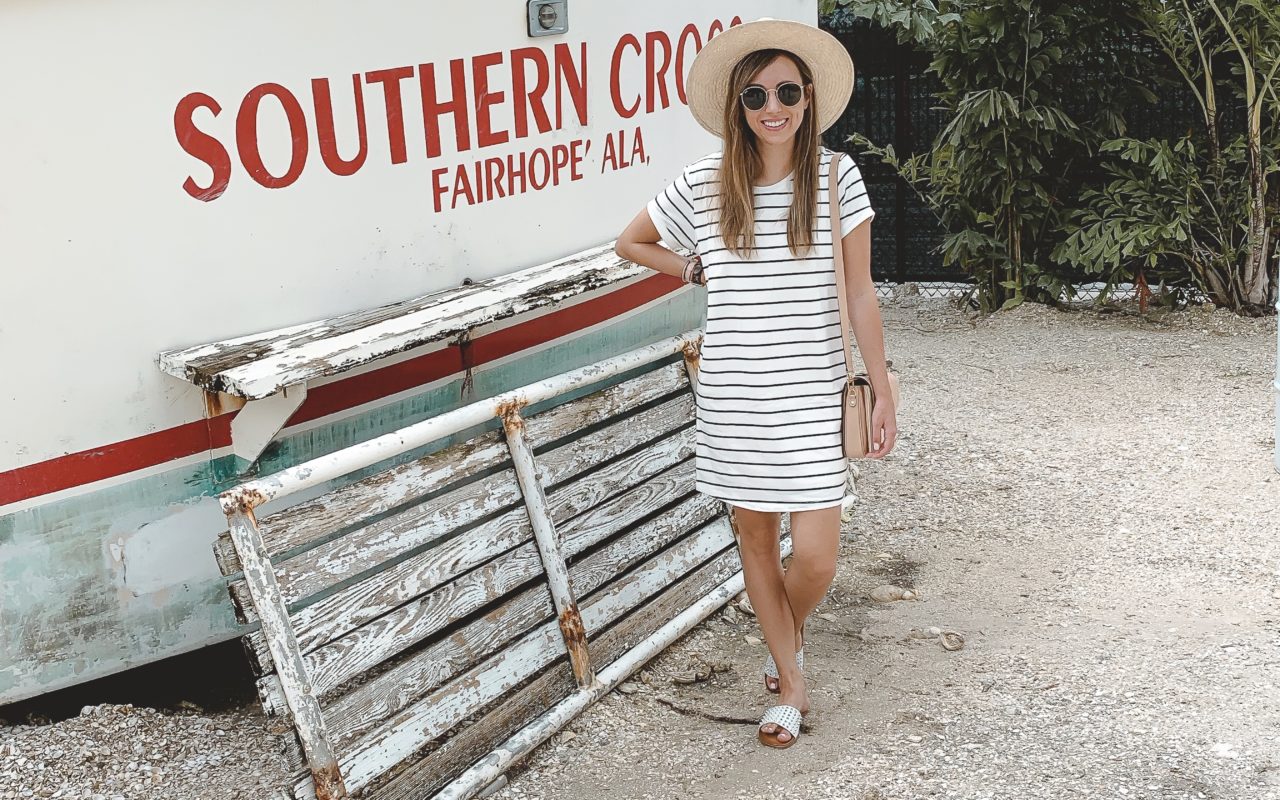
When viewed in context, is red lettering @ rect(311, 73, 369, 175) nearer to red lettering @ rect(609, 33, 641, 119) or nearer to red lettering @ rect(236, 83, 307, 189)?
red lettering @ rect(236, 83, 307, 189)

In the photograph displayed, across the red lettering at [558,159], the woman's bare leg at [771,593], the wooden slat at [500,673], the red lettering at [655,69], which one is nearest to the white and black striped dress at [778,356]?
the woman's bare leg at [771,593]

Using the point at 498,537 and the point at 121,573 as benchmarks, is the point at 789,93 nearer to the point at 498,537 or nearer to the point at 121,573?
the point at 498,537

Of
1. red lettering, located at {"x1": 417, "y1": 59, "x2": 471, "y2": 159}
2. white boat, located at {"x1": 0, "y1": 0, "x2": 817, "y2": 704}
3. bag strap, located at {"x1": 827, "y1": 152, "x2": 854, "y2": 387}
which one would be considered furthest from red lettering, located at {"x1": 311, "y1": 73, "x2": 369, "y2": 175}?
bag strap, located at {"x1": 827, "y1": 152, "x2": 854, "y2": 387}

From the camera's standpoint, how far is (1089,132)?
731 cm

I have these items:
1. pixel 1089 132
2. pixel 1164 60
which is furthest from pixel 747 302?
pixel 1164 60

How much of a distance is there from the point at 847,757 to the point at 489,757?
841mm

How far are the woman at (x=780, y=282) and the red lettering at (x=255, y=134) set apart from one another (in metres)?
0.93

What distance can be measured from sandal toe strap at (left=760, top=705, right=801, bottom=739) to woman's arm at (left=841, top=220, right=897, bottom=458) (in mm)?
680

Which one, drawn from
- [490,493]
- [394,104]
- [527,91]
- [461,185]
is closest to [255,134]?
[394,104]

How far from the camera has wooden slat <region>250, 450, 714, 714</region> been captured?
304 cm

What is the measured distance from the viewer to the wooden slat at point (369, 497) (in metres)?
3.01

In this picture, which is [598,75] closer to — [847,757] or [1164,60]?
[847,757]

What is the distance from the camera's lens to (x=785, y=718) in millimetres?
3447

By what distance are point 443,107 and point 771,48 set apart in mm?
944
